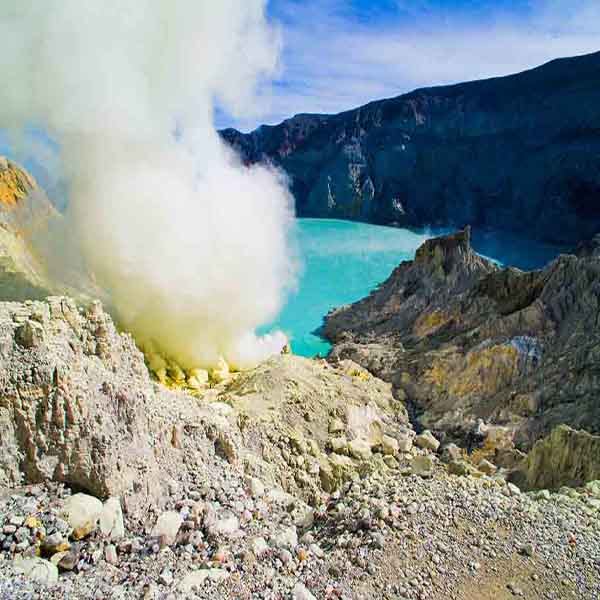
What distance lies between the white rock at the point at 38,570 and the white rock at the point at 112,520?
1.88 feet

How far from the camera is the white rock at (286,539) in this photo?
524 centimetres

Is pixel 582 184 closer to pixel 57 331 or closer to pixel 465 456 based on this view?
pixel 465 456

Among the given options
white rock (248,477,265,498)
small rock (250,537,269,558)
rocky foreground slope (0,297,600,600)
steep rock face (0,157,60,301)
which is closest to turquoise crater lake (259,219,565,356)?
steep rock face (0,157,60,301)

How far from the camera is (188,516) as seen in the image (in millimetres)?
5262

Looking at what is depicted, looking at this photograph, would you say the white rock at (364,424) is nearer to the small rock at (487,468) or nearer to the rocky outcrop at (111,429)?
the rocky outcrop at (111,429)

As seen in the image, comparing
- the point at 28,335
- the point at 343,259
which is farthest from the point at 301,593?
the point at 343,259

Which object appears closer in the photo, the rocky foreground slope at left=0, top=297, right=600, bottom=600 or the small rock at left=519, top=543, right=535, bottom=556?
the rocky foreground slope at left=0, top=297, right=600, bottom=600

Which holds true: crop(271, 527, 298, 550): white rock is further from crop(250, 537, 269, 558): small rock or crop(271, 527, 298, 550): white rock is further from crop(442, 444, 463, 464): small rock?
crop(442, 444, 463, 464): small rock

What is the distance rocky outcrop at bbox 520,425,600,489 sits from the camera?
820 cm

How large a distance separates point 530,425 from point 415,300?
9226 mm

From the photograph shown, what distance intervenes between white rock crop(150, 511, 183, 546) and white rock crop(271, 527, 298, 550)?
905 millimetres

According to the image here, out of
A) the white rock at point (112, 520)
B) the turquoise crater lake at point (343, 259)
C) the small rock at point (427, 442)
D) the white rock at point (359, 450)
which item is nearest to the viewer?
the white rock at point (112, 520)

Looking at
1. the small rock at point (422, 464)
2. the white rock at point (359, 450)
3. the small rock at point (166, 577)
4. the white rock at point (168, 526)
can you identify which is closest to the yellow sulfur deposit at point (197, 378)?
the white rock at point (359, 450)

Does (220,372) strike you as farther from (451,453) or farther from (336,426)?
(451,453)
